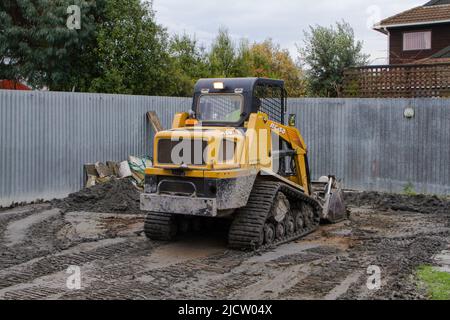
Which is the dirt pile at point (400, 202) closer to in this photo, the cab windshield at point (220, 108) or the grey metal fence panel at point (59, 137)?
the cab windshield at point (220, 108)

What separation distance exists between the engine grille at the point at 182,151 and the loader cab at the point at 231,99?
1.07m

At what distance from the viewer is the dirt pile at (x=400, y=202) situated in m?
14.2

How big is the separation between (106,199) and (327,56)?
16.2 meters

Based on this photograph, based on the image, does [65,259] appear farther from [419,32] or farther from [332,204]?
[419,32]

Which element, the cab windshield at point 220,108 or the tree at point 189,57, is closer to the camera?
the cab windshield at point 220,108

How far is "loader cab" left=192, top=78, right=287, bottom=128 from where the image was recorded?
10.2 meters

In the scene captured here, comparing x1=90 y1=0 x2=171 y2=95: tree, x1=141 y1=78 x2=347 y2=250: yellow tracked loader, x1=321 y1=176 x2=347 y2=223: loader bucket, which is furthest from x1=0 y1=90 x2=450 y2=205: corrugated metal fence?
x1=141 y1=78 x2=347 y2=250: yellow tracked loader

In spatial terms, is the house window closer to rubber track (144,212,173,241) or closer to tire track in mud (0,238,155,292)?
rubber track (144,212,173,241)

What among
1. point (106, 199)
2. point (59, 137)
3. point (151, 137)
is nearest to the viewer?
point (106, 199)

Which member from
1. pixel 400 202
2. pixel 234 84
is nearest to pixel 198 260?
pixel 234 84

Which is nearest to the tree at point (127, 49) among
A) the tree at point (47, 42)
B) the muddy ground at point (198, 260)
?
the tree at point (47, 42)

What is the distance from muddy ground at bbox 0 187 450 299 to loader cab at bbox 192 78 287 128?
2.10 m

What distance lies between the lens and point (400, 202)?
14.9m
